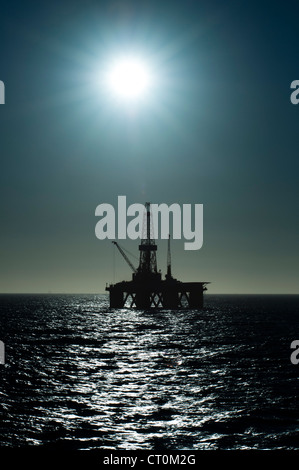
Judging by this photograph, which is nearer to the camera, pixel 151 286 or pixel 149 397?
pixel 149 397

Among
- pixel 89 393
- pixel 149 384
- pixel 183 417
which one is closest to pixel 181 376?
pixel 149 384

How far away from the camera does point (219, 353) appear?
45281mm

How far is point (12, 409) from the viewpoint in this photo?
944 inches

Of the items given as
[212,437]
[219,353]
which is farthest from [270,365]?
[212,437]

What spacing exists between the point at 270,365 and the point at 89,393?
17.7m

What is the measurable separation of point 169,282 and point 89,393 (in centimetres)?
9325

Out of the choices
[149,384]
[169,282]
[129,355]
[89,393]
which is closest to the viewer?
[89,393]

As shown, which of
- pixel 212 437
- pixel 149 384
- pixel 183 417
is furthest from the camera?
pixel 149 384

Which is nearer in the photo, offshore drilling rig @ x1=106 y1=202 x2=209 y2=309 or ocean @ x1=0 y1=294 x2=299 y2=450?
ocean @ x1=0 y1=294 x2=299 y2=450

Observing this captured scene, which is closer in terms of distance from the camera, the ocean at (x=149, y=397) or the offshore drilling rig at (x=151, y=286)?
the ocean at (x=149, y=397)
